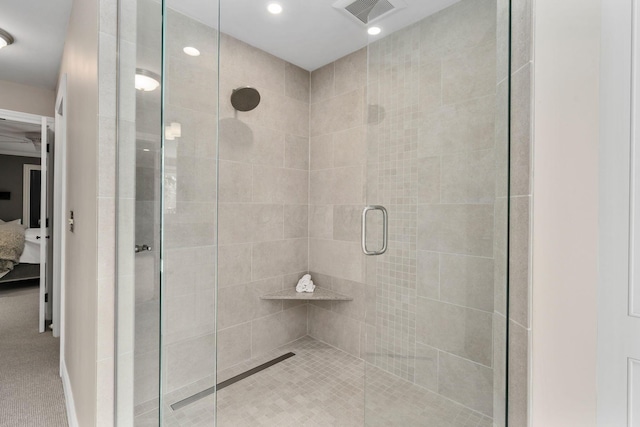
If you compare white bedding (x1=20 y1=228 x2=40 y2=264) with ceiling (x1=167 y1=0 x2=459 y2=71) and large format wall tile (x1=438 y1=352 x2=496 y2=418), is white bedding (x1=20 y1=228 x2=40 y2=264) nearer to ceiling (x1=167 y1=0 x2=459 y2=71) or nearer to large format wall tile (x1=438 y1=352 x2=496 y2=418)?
ceiling (x1=167 y1=0 x2=459 y2=71)

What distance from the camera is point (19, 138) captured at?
482cm

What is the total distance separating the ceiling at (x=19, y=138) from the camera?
4.17m

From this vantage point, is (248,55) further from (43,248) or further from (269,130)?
(43,248)

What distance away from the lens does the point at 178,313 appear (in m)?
1.04

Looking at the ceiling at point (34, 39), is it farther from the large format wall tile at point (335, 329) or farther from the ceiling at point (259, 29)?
the large format wall tile at point (335, 329)

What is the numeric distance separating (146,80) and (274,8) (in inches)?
53.4

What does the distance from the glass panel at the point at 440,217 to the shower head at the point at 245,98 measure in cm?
127

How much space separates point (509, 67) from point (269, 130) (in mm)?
2069

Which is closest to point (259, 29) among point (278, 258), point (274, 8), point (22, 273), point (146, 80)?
point (274, 8)

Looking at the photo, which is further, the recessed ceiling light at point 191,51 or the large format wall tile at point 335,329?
the large format wall tile at point 335,329

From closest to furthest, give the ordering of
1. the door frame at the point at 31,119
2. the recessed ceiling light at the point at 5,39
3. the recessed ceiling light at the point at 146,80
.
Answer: the recessed ceiling light at the point at 146,80
the recessed ceiling light at the point at 5,39
the door frame at the point at 31,119

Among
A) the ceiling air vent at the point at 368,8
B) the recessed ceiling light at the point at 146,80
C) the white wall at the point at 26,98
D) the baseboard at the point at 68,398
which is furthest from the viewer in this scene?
the white wall at the point at 26,98

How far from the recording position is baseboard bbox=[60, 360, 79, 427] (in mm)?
1654

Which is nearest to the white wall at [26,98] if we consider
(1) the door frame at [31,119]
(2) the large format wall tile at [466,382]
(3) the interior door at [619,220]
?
(1) the door frame at [31,119]
